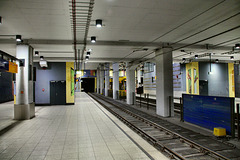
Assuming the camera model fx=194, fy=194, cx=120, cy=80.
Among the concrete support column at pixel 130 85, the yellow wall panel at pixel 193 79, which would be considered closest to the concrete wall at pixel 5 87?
the concrete support column at pixel 130 85

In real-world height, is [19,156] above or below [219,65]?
below

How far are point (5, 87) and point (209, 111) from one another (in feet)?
71.2

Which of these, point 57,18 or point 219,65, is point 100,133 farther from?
point 219,65

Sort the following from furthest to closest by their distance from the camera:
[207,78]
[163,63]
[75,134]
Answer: [207,78], [163,63], [75,134]

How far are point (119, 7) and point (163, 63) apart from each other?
20.4ft

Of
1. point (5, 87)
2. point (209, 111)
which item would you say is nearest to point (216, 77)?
point (209, 111)

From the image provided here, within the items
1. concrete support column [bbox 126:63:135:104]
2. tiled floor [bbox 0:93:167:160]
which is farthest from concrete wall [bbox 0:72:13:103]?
tiled floor [bbox 0:93:167:160]

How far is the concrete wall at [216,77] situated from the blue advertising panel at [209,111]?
14847mm

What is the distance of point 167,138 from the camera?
7066 mm

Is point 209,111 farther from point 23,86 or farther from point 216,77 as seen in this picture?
point 216,77

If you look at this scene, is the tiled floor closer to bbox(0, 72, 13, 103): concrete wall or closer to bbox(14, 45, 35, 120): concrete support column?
bbox(14, 45, 35, 120): concrete support column

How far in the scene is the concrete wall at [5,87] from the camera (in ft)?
68.6

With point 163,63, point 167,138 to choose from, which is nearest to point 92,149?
point 167,138

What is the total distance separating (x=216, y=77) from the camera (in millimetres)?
23453
